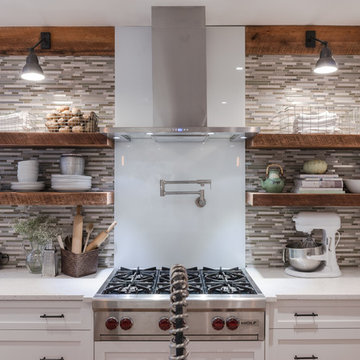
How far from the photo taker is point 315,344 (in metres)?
1.84

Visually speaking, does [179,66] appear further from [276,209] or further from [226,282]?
[226,282]

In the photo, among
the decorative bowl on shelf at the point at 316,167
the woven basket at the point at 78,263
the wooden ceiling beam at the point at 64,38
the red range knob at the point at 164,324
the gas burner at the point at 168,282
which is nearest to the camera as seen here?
the red range knob at the point at 164,324

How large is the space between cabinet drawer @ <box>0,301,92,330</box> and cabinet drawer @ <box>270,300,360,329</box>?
101cm

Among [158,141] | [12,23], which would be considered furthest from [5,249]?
[12,23]

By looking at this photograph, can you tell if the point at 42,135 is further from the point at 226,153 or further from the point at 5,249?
the point at 226,153

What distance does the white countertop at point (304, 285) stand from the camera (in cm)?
184

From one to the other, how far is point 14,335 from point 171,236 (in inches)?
43.5

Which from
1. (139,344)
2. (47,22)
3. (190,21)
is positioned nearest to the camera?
(139,344)

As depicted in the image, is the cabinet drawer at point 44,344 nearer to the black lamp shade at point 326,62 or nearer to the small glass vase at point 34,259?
the small glass vase at point 34,259

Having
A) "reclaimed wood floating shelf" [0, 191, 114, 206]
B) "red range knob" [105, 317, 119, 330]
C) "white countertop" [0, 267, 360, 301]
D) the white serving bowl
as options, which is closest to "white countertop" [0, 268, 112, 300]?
"white countertop" [0, 267, 360, 301]

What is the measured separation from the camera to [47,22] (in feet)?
7.58

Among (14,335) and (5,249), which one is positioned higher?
(5,249)

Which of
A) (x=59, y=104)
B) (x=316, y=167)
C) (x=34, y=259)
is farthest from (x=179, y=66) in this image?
(x=34, y=259)

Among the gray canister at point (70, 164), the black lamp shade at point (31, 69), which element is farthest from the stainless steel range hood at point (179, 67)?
the black lamp shade at point (31, 69)
